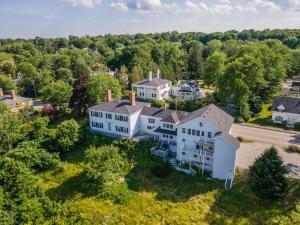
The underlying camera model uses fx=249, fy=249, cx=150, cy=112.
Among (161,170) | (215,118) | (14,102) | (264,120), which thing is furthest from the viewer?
(14,102)

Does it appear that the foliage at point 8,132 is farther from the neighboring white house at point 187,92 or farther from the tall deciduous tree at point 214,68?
the tall deciduous tree at point 214,68

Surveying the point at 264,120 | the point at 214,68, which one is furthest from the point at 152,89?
the point at 264,120

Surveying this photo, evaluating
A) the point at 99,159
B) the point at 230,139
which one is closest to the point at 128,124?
the point at 99,159

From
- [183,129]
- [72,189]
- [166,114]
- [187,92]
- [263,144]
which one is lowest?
[72,189]

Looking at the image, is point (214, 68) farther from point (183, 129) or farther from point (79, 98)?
point (79, 98)

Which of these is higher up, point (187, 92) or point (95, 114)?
point (187, 92)

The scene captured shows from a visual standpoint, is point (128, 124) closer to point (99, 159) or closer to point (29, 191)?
point (99, 159)

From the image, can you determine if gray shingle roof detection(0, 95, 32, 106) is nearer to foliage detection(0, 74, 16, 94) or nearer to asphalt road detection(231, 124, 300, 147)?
foliage detection(0, 74, 16, 94)
